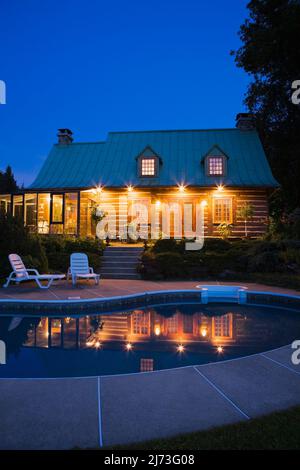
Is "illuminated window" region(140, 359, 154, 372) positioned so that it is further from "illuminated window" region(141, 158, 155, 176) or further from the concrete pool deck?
"illuminated window" region(141, 158, 155, 176)

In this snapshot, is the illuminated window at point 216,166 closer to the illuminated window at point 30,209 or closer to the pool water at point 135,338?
the illuminated window at point 30,209

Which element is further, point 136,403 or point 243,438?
point 136,403

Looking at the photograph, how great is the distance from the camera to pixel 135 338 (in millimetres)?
5832

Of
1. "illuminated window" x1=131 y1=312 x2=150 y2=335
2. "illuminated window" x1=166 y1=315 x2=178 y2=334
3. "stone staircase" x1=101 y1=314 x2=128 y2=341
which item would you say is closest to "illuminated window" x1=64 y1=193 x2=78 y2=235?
"illuminated window" x1=131 y1=312 x2=150 y2=335

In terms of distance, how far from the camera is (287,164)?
22.5 meters

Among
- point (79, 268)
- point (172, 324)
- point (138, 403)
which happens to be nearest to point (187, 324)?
point (172, 324)

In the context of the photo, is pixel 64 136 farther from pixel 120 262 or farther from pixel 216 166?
pixel 120 262

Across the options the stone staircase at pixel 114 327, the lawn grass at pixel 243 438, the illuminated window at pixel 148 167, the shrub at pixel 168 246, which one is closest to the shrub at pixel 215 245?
the shrub at pixel 168 246

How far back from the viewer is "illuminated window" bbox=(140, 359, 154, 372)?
4.37 metres

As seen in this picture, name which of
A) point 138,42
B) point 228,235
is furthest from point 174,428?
point 138,42

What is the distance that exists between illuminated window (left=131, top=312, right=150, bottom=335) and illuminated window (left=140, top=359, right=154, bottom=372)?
1488 mm

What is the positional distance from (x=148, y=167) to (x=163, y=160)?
1.56m

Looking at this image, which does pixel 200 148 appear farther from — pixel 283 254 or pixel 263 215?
pixel 283 254

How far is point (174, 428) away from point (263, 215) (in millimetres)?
17015
